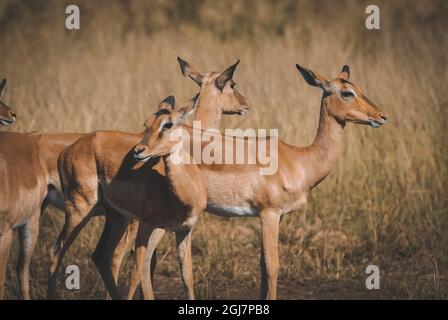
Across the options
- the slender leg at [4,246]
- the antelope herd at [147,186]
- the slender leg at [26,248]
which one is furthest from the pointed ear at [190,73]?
the slender leg at [4,246]

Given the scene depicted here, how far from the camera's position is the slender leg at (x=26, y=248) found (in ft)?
24.4

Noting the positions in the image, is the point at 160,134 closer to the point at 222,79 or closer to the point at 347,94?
the point at 222,79

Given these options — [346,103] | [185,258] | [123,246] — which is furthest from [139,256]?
[346,103]

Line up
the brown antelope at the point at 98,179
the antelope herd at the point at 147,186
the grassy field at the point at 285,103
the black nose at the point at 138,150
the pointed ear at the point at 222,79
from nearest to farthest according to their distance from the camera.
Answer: the black nose at the point at 138,150
the antelope herd at the point at 147,186
the brown antelope at the point at 98,179
the pointed ear at the point at 222,79
the grassy field at the point at 285,103

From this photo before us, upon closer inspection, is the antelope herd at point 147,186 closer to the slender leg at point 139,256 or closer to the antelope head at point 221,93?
the slender leg at point 139,256

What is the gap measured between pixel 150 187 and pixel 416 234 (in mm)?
3076

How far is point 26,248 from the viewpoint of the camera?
7457mm

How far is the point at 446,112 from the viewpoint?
1053 cm

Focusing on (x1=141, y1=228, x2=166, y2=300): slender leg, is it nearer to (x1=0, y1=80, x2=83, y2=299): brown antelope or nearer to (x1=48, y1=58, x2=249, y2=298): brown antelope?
(x1=48, y1=58, x2=249, y2=298): brown antelope

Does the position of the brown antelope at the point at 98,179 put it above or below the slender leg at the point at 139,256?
above

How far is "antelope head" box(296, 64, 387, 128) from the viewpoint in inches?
295

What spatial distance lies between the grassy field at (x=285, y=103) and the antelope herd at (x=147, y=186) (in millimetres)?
566

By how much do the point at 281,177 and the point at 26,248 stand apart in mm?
1988

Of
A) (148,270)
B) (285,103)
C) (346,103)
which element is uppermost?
(285,103)
